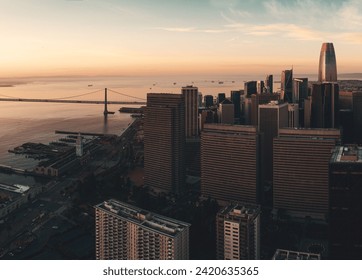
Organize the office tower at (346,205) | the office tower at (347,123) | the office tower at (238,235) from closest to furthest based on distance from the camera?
the office tower at (346,205)
the office tower at (238,235)
the office tower at (347,123)

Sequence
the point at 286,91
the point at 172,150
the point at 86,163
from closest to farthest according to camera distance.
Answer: the point at 172,150 → the point at 86,163 → the point at 286,91

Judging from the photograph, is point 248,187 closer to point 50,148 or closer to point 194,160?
Answer: point 194,160

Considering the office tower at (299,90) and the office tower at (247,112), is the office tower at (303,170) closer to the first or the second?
the office tower at (247,112)

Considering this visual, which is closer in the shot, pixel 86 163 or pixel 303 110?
pixel 86 163

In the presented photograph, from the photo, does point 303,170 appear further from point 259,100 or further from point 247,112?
point 247,112

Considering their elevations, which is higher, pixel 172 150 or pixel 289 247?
pixel 172 150

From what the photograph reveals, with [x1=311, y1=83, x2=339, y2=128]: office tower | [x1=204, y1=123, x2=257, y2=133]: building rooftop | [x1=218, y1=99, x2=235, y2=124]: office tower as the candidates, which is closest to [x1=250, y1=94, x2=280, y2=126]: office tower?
[x1=218, y1=99, x2=235, y2=124]: office tower

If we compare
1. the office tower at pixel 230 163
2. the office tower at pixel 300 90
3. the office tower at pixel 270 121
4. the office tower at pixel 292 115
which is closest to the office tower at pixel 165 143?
the office tower at pixel 230 163

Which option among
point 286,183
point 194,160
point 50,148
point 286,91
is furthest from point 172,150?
point 286,91
